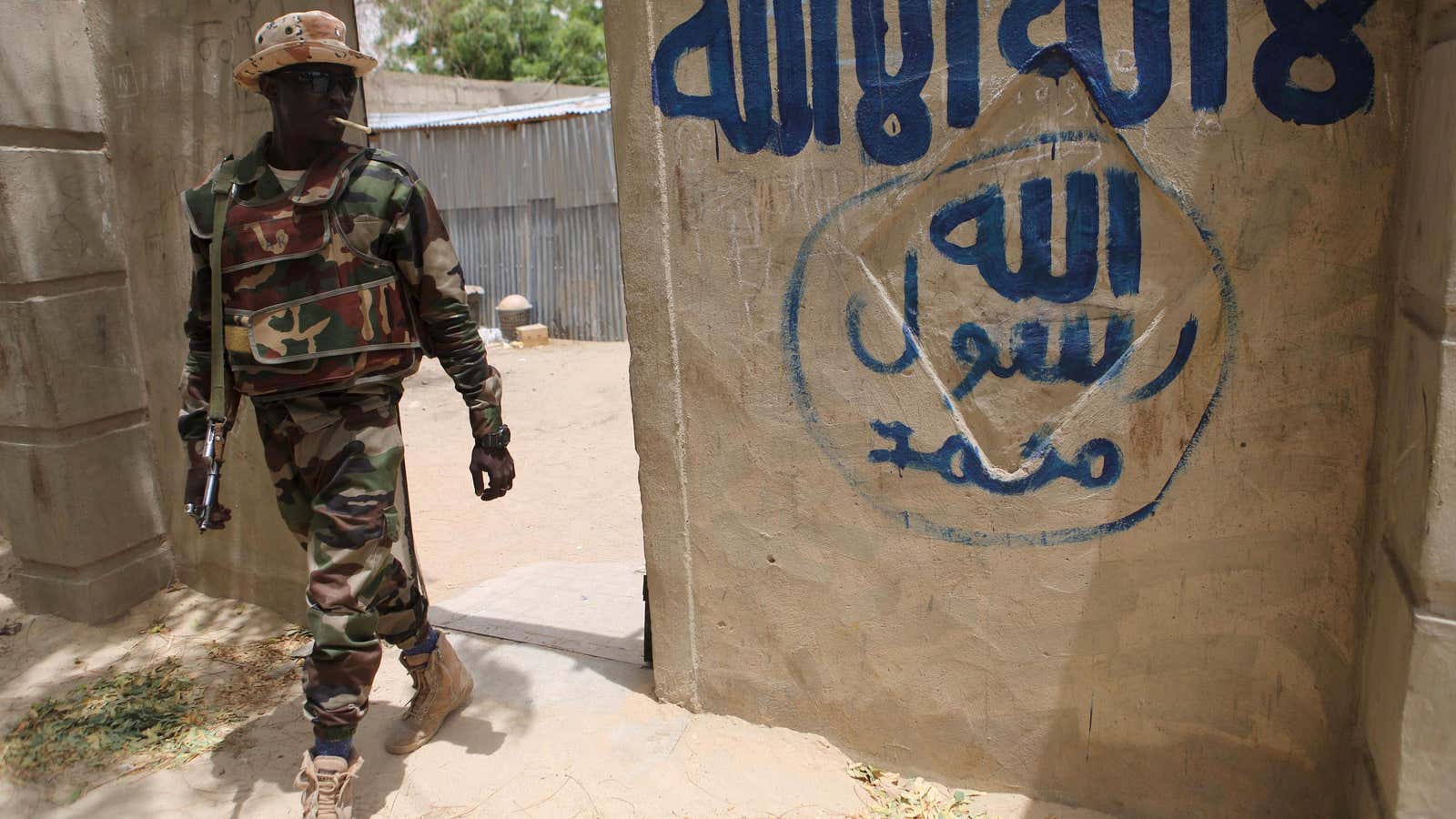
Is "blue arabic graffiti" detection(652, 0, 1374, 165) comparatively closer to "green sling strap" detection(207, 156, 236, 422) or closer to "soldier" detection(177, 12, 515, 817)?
"soldier" detection(177, 12, 515, 817)

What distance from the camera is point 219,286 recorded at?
2.41 metres

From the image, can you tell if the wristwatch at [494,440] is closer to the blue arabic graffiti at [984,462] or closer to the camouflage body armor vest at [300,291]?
the camouflage body armor vest at [300,291]

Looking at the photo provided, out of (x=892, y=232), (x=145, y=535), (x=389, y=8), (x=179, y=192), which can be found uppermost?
(x=389, y=8)

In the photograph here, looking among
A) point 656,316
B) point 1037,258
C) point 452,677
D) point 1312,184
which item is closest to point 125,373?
point 452,677

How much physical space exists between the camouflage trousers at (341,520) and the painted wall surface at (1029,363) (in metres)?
0.72

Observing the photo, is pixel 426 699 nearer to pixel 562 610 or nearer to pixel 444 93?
pixel 562 610

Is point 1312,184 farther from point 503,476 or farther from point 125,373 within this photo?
point 125,373

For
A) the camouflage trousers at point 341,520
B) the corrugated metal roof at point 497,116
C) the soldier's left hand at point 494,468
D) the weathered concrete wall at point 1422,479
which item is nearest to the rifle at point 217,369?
the camouflage trousers at point 341,520

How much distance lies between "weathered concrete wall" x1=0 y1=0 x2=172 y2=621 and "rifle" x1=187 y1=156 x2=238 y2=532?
4.41ft

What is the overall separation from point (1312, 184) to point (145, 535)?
4006mm

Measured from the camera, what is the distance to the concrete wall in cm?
1600

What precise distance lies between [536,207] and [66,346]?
341 inches

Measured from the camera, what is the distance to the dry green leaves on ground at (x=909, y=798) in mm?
2430

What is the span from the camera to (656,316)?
263 cm
